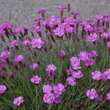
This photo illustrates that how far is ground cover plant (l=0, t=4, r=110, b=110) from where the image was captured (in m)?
2.98

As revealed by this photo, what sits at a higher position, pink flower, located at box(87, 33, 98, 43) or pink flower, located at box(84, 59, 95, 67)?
pink flower, located at box(87, 33, 98, 43)

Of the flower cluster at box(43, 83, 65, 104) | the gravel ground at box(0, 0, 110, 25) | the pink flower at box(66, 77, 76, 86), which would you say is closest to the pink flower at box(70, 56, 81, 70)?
the pink flower at box(66, 77, 76, 86)

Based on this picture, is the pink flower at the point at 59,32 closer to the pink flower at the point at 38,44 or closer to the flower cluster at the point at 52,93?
the pink flower at the point at 38,44

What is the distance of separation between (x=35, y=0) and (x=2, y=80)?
2876 mm

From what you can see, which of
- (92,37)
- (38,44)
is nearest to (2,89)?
(38,44)

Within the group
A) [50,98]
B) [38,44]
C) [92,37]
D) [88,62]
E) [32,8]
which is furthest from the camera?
[32,8]

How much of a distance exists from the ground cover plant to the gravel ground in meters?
1.75

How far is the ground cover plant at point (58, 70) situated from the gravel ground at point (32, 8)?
5.73 feet

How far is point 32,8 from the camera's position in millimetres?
5727

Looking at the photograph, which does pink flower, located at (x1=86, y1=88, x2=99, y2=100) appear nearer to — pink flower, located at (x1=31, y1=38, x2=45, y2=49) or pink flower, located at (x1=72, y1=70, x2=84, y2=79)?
pink flower, located at (x1=72, y1=70, x2=84, y2=79)

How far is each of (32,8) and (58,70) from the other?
8.48 ft

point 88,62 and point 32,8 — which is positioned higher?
point 88,62

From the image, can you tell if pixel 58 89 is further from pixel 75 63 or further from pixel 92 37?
pixel 92 37

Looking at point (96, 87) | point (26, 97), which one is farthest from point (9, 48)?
point (96, 87)
